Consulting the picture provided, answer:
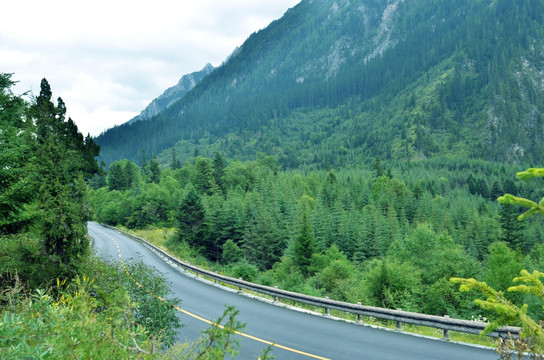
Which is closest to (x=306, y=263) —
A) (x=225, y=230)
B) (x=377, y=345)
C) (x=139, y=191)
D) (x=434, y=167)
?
(x=225, y=230)

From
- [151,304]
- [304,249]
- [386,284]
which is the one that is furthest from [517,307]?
[304,249]

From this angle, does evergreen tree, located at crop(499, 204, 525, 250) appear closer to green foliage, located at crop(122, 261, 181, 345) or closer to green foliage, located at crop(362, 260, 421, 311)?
green foliage, located at crop(362, 260, 421, 311)

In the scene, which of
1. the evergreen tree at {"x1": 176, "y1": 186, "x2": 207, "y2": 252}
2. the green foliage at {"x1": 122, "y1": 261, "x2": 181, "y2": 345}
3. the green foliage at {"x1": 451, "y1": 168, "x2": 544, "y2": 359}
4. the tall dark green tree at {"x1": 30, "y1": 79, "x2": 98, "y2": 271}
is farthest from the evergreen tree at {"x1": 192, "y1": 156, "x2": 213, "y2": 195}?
the green foliage at {"x1": 451, "y1": 168, "x2": 544, "y2": 359}

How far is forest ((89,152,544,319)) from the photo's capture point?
93.8 feet

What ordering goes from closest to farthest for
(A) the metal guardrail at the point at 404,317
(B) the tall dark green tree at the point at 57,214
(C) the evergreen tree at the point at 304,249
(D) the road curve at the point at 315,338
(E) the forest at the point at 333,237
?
Answer: (D) the road curve at the point at 315,338 → (A) the metal guardrail at the point at 404,317 → (B) the tall dark green tree at the point at 57,214 → (E) the forest at the point at 333,237 → (C) the evergreen tree at the point at 304,249

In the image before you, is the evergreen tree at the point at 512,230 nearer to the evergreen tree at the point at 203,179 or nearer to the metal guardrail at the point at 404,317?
the evergreen tree at the point at 203,179

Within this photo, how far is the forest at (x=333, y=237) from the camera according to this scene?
1126 inches

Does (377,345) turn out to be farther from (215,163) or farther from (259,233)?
(215,163)

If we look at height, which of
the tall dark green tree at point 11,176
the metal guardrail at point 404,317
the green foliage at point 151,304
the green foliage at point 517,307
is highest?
the tall dark green tree at point 11,176

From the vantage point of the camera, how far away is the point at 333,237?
2419 inches

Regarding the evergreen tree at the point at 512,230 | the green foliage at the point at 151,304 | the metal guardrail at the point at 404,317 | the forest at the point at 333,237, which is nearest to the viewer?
the green foliage at the point at 151,304

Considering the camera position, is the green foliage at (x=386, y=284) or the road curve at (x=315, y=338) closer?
the road curve at (x=315, y=338)

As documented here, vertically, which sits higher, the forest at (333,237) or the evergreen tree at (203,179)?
the evergreen tree at (203,179)

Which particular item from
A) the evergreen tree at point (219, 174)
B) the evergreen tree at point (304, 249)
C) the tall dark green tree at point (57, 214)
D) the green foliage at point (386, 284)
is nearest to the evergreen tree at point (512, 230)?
the evergreen tree at point (304, 249)
